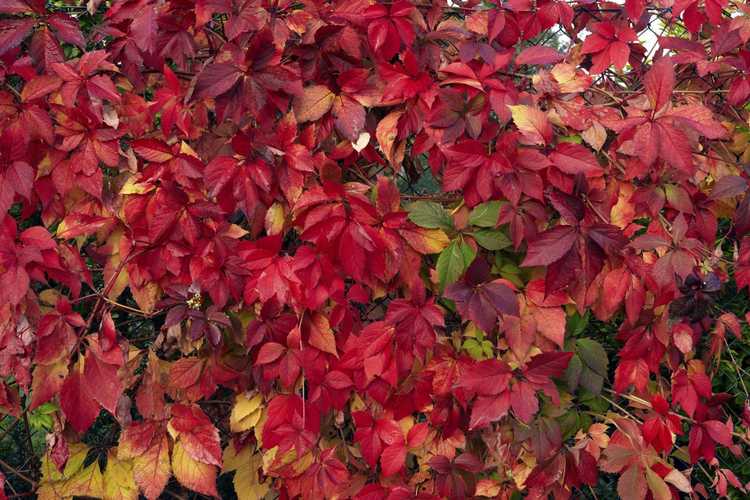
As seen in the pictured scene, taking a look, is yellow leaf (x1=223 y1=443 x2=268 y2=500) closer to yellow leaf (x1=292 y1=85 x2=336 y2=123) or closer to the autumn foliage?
the autumn foliage

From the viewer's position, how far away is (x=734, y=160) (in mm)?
2016

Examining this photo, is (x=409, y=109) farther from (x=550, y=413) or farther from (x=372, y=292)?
(x=550, y=413)

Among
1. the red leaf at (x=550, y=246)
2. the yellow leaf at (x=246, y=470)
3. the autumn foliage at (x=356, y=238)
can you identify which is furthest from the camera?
the yellow leaf at (x=246, y=470)

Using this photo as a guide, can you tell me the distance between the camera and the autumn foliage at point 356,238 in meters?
1.70

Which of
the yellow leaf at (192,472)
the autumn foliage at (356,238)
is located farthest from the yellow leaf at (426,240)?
the yellow leaf at (192,472)

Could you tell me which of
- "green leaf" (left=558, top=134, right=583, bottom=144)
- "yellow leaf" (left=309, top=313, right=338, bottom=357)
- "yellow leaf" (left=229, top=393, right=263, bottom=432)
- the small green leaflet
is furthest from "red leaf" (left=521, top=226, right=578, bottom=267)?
"yellow leaf" (left=229, top=393, right=263, bottom=432)

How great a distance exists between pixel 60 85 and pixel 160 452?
3.02ft

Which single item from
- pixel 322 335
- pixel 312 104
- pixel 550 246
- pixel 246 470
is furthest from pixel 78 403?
pixel 550 246

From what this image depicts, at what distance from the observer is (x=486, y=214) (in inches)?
67.9

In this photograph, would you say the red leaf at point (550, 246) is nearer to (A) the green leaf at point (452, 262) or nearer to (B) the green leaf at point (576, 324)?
(A) the green leaf at point (452, 262)

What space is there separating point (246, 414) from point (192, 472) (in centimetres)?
19

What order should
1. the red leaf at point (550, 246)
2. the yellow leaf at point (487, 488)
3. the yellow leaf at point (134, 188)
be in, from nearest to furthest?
A: the red leaf at point (550, 246), the yellow leaf at point (134, 188), the yellow leaf at point (487, 488)

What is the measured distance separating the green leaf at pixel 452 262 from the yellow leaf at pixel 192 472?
2.43 feet

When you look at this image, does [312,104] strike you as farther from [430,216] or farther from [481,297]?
[481,297]
